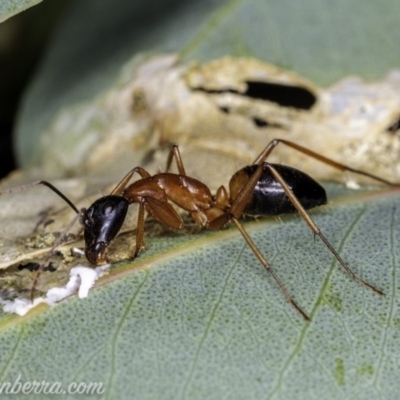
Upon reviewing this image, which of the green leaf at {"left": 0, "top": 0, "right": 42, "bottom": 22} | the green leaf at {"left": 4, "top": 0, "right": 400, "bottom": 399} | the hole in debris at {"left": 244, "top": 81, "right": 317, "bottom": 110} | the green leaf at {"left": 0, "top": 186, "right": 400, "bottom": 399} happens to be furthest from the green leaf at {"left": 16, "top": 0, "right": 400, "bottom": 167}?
the green leaf at {"left": 0, "top": 0, "right": 42, "bottom": 22}

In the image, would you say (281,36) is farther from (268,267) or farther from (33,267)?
(33,267)

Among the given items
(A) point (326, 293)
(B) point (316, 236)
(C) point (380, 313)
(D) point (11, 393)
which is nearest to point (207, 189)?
(B) point (316, 236)

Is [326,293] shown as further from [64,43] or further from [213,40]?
[64,43]

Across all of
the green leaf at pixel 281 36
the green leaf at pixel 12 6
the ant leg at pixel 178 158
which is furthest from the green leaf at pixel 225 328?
the green leaf at pixel 281 36

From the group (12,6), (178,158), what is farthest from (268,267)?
(12,6)

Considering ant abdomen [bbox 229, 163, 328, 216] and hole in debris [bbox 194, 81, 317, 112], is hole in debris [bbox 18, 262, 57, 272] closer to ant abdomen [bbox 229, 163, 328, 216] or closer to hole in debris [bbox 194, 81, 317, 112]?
ant abdomen [bbox 229, 163, 328, 216]

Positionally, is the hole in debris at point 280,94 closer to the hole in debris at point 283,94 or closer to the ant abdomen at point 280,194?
the hole in debris at point 283,94
